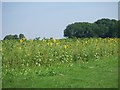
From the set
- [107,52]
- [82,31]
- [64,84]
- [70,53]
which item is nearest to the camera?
[64,84]

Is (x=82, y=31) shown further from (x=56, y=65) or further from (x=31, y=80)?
(x=31, y=80)

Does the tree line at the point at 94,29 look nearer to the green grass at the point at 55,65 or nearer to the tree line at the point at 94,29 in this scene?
the tree line at the point at 94,29

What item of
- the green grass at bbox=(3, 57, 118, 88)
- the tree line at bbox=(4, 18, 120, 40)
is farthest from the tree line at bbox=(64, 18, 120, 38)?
the green grass at bbox=(3, 57, 118, 88)

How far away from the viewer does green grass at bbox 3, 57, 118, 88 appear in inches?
253

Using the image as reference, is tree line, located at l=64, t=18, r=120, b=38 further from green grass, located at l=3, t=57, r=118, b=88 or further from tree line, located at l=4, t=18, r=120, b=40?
green grass, located at l=3, t=57, r=118, b=88

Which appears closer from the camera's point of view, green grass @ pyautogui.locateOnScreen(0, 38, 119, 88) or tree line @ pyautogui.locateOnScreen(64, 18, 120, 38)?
green grass @ pyautogui.locateOnScreen(0, 38, 119, 88)

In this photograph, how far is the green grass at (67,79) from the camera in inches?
253

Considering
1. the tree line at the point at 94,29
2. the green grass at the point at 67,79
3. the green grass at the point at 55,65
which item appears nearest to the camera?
the green grass at the point at 67,79

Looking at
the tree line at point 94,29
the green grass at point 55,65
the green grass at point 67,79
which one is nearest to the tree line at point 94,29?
the tree line at point 94,29

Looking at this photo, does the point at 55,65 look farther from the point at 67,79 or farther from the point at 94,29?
the point at 94,29

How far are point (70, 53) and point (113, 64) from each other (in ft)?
5.66

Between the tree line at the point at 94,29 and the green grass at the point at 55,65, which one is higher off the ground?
the green grass at the point at 55,65

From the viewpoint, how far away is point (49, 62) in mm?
9570

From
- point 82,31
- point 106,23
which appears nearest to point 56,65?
point 82,31
